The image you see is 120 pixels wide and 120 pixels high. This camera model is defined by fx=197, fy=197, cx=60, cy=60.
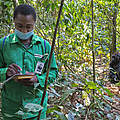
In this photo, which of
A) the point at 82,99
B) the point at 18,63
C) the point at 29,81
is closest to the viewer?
the point at 29,81

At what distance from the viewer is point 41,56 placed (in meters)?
1.44

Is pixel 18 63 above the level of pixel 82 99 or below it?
above

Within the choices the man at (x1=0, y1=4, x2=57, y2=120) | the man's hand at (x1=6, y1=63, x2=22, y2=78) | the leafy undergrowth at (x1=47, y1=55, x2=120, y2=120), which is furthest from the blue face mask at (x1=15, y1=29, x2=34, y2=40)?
the leafy undergrowth at (x1=47, y1=55, x2=120, y2=120)

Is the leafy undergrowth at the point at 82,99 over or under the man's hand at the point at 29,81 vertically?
under

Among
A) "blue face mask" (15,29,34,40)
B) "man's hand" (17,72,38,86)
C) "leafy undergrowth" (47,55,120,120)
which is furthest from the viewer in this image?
"blue face mask" (15,29,34,40)

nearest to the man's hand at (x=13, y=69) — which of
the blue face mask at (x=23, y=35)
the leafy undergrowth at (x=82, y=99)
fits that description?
the blue face mask at (x=23, y=35)

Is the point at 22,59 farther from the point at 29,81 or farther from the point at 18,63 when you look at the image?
the point at 29,81

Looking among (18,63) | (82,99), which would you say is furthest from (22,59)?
(82,99)

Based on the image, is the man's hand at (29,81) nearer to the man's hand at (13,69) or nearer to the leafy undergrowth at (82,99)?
the man's hand at (13,69)

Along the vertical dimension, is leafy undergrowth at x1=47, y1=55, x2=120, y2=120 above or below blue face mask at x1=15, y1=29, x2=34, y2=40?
below

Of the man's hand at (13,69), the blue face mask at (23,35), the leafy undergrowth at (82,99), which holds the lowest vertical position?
the leafy undergrowth at (82,99)

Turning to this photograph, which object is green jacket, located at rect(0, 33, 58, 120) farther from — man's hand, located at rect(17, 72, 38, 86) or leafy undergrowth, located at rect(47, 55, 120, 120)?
leafy undergrowth, located at rect(47, 55, 120, 120)

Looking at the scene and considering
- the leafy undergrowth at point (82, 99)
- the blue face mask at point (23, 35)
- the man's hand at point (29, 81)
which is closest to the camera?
the leafy undergrowth at point (82, 99)

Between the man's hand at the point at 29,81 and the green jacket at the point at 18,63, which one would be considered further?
the green jacket at the point at 18,63
